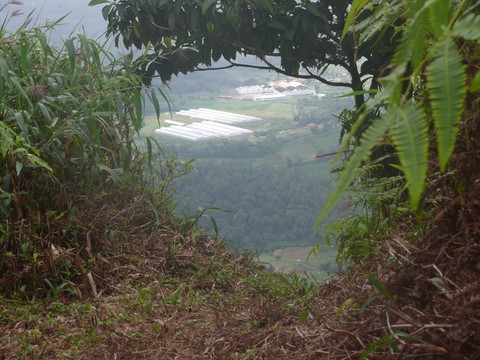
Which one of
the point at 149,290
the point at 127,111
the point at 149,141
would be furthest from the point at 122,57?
the point at 149,290

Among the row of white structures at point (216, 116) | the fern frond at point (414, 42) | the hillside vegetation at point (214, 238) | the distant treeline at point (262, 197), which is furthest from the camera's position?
the row of white structures at point (216, 116)

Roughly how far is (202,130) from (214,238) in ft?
8.83

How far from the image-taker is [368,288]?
72.5 inches

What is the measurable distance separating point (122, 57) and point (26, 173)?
3.48ft

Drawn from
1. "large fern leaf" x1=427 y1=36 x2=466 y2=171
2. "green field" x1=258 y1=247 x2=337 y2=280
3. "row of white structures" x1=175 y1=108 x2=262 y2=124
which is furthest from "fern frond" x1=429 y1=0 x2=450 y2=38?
"row of white structures" x1=175 y1=108 x2=262 y2=124

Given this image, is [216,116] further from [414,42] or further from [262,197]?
[414,42]

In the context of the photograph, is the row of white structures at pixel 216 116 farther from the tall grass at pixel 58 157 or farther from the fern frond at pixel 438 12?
the fern frond at pixel 438 12

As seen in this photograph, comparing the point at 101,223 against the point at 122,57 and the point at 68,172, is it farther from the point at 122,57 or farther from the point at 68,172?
the point at 122,57

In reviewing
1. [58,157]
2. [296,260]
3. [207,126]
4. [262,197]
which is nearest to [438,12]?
[58,157]

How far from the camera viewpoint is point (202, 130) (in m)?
6.38

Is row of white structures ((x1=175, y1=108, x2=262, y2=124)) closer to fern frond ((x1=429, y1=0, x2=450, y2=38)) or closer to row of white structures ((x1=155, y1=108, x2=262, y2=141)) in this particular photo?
row of white structures ((x1=155, y1=108, x2=262, y2=141))

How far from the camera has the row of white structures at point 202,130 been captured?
20.0 feet

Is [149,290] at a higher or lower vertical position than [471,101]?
lower

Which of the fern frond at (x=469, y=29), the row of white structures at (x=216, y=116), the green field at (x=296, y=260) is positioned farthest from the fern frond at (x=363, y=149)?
the row of white structures at (x=216, y=116)
